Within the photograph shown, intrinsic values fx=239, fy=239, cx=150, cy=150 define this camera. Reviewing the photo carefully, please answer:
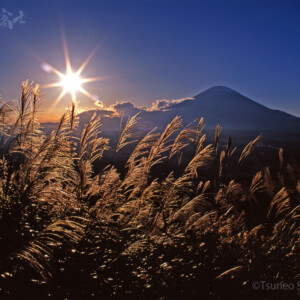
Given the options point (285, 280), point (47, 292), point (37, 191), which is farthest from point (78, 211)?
point (285, 280)

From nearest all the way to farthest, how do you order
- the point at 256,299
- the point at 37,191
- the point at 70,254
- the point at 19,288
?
the point at 19,288, the point at 256,299, the point at 70,254, the point at 37,191

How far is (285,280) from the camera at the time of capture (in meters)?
2.17

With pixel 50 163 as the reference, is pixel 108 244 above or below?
below

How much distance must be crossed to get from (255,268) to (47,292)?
6.02 feet

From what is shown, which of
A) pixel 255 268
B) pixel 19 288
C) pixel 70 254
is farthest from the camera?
pixel 255 268

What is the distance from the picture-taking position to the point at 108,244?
2.30 metres

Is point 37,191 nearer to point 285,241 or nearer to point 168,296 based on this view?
point 168,296

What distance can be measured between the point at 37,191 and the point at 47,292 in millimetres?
996

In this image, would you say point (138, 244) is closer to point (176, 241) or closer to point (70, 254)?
point (176, 241)

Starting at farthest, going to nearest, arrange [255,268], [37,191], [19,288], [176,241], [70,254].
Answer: [176,241] → [37,191] → [255,268] → [70,254] → [19,288]

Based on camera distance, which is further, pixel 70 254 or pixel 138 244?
pixel 138 244

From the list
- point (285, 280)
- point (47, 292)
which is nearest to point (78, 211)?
point (47, 292)

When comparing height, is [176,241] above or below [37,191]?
below

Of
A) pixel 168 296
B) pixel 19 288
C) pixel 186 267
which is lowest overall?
pixel 168 296
